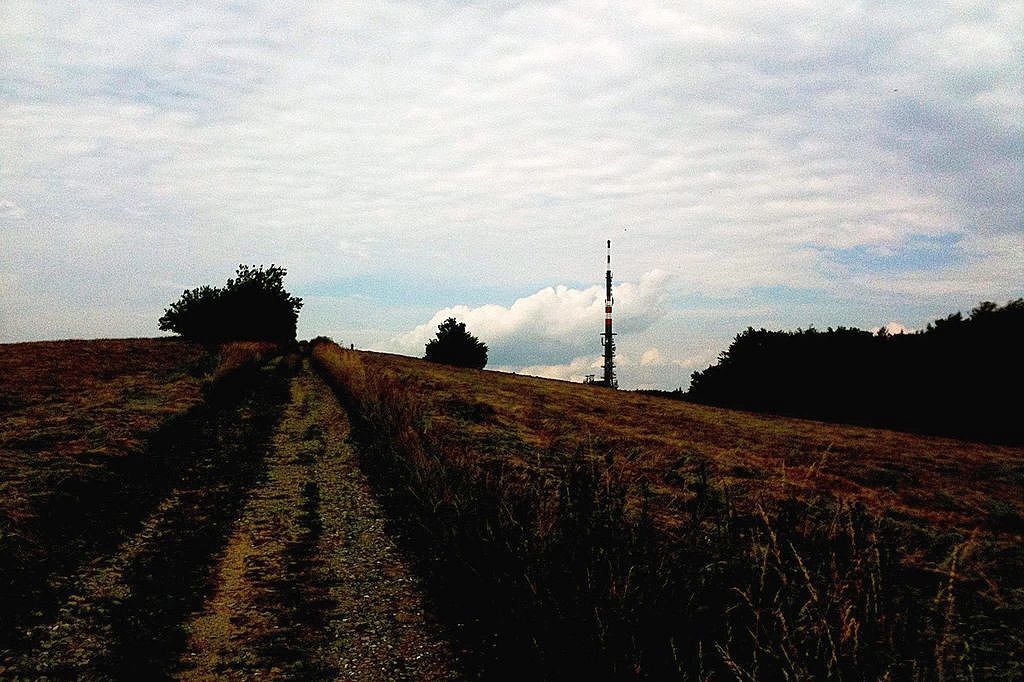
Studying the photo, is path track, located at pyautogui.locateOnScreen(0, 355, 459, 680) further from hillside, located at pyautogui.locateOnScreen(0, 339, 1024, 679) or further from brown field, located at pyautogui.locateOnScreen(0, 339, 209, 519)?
brown field, located at pyautogui.locateOnScreen(0, 339, 209, 519)

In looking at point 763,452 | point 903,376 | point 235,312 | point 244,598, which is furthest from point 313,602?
point 235,312

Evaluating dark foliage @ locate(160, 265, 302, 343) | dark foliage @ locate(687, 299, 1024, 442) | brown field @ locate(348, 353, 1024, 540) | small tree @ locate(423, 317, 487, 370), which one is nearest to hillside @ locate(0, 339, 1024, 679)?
brown field @ locate(348, 353, 1024, 540)

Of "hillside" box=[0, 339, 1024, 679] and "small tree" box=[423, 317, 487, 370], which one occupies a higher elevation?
"small tree" box=[423, 317, 487, 370]

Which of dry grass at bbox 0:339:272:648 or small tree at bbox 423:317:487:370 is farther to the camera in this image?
small tree at bbox 423:317:487:370

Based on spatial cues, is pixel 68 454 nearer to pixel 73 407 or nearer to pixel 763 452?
pixel 73 407

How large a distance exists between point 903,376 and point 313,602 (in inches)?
1050

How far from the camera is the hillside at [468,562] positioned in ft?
12.4

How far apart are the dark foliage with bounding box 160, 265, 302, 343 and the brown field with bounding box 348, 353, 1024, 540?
134ft

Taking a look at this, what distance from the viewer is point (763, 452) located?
15.1 m

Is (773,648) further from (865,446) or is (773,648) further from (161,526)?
(865,446)

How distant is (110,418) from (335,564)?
9.83 m

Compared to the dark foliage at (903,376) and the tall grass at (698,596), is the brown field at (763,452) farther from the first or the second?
the dark foliage at (903,376)

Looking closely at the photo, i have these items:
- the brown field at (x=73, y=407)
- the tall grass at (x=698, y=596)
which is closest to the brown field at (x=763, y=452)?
the tall grass at (x=698, y=596)

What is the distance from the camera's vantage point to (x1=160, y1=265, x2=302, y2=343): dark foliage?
59688 mm
